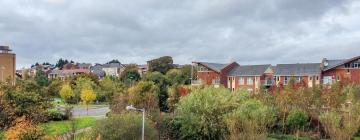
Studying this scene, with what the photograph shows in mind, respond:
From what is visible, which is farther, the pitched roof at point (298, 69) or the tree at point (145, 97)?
the pitched roof at point (298, 69)

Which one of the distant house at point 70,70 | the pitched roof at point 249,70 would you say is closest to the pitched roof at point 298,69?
the pitched roof at point 249,70

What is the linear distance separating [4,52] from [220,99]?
4057 cm

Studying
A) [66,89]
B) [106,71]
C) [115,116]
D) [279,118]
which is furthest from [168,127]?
[106,71]

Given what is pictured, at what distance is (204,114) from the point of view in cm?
3170

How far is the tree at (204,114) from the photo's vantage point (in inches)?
1234

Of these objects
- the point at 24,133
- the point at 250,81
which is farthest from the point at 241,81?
the point at 24,133

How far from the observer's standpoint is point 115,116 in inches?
1049

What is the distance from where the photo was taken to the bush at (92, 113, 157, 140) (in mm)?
25344

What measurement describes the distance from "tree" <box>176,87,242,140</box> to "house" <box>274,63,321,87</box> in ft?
104

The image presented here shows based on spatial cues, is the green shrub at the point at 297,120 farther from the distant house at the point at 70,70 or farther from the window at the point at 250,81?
the distant house at the point at 70,70

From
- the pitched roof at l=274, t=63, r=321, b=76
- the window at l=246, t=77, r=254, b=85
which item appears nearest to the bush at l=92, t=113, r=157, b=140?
the pitched roof at l=274, t=63, r=321, b=76

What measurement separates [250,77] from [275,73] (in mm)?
4382

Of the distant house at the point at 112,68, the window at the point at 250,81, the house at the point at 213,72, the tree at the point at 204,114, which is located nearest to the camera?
the tree at the point at 204,114

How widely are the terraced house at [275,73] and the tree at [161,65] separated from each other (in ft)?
87.3
